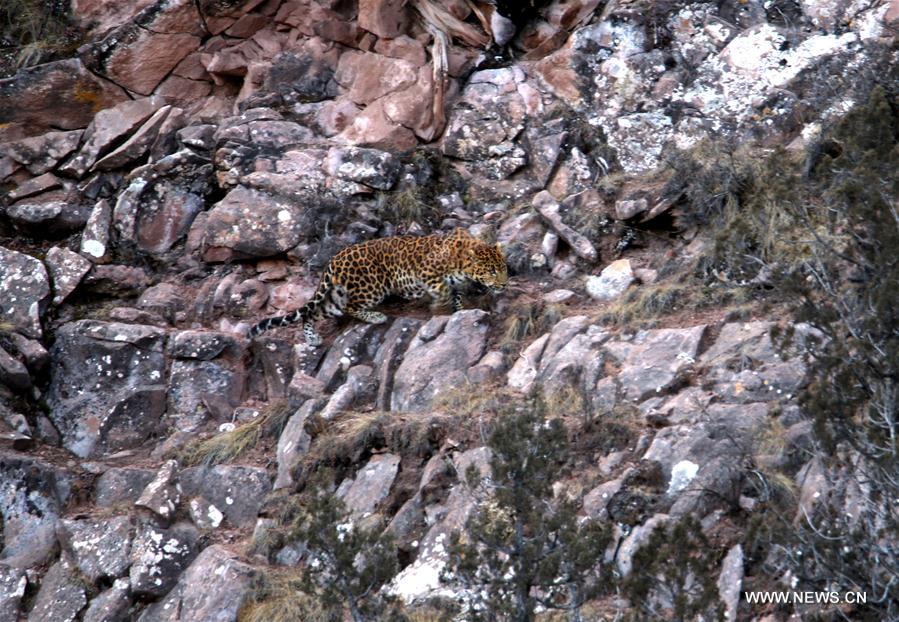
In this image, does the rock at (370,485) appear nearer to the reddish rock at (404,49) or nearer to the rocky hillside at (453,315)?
the rocky hillside at (453,315)

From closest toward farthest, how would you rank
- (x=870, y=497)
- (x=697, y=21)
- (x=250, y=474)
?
(x=870, y=497) → (x=250, y=474) → (x=697, y=21)

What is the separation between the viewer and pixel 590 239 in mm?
13875

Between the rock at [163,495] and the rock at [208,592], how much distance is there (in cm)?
83

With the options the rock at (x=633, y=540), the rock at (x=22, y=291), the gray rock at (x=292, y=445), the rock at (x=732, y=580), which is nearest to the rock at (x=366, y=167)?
the gray rock at (x=292, y=445)

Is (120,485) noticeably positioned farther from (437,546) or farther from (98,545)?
(437,546)

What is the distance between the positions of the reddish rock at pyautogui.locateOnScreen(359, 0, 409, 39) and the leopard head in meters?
Result: 4.20

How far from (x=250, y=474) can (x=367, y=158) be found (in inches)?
184

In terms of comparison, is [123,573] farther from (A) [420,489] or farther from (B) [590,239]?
(B) [590,239]

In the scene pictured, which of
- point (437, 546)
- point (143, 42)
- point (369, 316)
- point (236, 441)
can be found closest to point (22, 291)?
point (236, 441)

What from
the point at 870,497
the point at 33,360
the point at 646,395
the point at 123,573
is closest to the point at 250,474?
the point at 123,573

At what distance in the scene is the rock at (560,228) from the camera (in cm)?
1374

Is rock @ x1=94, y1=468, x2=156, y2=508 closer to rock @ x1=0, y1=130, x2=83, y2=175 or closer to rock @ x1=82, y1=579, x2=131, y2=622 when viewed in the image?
rock @ x1=82, y1=579, x2=131, y2=622

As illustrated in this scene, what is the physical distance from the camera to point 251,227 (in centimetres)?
1529

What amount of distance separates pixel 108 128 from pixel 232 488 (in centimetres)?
639
